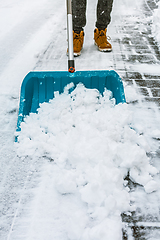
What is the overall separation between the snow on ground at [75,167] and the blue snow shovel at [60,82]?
8cm

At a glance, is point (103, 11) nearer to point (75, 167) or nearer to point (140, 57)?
point (140, 57)

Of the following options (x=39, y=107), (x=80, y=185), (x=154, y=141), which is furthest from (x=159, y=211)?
(x=39, y=107)

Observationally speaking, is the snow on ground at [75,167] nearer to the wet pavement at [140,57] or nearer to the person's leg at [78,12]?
the wet pavement at [140,57]

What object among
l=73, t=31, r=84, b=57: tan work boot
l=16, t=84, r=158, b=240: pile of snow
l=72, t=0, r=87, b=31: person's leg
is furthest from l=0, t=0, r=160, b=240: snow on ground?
l=72, t=0, r=87, b=31: person's leg

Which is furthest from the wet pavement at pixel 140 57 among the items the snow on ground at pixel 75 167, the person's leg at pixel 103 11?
the person's leg at pixel 103 11

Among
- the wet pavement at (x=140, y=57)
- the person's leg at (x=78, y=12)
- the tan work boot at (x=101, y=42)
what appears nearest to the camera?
the wet pavement at (x=140, y=57)

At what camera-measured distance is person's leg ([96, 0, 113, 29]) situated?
9.60 ft

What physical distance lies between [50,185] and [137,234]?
21.5 inches

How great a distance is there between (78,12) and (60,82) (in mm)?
1469

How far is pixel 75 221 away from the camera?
1.07m

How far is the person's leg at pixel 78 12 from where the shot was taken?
278 cm

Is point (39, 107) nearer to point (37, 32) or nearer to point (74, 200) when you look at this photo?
point (74, 200)

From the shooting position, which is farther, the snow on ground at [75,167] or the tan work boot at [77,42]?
the tan work boot at [77,42]

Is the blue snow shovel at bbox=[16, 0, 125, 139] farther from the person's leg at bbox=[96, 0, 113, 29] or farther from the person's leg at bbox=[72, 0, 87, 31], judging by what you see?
the person's leg at bbox=[96, 0, 113, 29]
